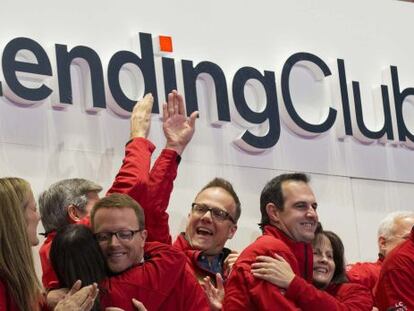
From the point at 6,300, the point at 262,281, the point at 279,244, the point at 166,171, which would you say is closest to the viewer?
the point at 6,300

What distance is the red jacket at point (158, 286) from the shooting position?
14.5 ft

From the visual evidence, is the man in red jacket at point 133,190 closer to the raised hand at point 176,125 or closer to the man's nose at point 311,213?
the raised hand at point 176,125

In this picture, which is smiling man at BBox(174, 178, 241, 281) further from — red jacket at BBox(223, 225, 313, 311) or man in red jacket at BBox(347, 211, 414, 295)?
man in red jacket at BBox(347, 211, 414, 295)

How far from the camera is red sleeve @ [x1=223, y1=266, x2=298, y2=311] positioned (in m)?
4.98

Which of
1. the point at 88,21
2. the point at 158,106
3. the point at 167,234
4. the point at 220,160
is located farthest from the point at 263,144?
the point at 167,234

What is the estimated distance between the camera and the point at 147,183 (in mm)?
5355

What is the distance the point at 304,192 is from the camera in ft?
18.3

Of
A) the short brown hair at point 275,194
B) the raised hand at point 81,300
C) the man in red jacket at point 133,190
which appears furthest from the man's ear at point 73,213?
the raised hand at point 81,300

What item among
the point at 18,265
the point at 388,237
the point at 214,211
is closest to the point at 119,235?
the point at 18,265

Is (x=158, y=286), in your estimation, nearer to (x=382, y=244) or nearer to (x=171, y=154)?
(x=171, y=154)

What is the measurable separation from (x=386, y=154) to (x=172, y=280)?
3.39 meters

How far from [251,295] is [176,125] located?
1190mm

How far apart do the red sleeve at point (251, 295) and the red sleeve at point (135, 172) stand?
1.88 feet

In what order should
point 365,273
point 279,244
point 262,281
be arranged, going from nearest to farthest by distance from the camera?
1. point 262,281
2. point 279,244
3. point 365,273
